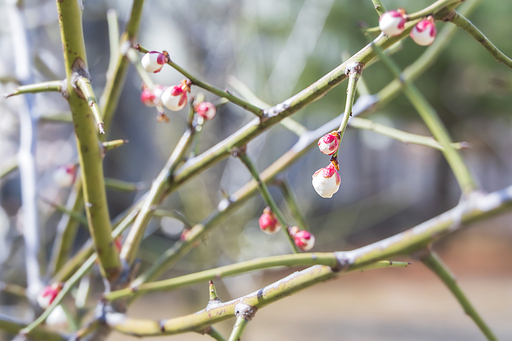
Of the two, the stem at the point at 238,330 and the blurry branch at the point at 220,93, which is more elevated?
the blurry branch at the point at 220,93

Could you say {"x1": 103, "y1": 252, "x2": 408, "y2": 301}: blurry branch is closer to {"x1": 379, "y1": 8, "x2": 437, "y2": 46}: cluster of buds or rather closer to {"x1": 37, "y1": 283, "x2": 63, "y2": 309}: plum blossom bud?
{"x1": 379, "y1": 8, "x2": 437, "y2": 46}: cluster of buds

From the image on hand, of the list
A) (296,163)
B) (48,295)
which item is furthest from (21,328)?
(296,163)

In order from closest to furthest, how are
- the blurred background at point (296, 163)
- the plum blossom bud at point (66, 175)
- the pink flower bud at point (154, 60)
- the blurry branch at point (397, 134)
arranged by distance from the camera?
the pink flower bud at point (154, 60)
the blurry branch at point (397, 134)
the plum blossom bud at point (66, 175)
the blurred background at point (296, 163)

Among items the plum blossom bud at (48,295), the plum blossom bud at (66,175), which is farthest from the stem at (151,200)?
the plum blossom bud at (66,175)

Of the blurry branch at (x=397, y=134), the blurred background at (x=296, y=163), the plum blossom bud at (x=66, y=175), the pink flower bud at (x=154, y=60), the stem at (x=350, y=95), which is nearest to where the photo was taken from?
the stem at (x=350, y=95)

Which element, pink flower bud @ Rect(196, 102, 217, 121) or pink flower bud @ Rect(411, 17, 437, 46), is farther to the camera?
pink flower bud @ Rect(196, 102, 217, 121)

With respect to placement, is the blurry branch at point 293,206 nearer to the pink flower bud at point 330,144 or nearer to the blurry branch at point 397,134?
the blurry branch at point 397,134

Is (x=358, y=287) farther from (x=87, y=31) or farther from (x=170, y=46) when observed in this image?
(x=87, y=31)

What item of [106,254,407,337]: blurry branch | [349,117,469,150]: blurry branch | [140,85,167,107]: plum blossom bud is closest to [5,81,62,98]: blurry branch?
[140,85,167,107]: plum blossom bud
